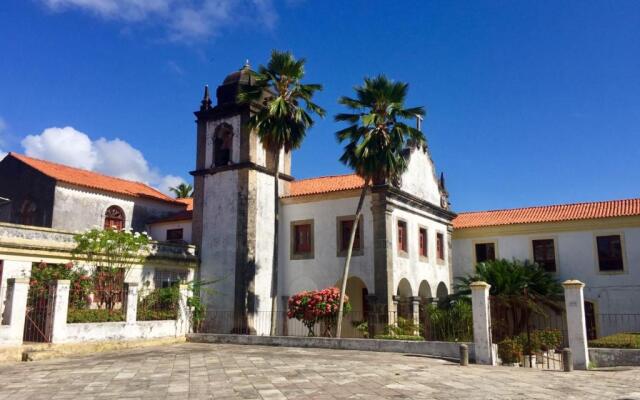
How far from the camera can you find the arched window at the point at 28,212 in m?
25.5

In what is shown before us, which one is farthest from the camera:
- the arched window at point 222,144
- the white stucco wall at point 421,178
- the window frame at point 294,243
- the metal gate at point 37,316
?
the white stucco wall at point 421,178

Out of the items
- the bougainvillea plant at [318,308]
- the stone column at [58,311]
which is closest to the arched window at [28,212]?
the stone column at [58,311]

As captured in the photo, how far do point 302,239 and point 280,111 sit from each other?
6.33 m

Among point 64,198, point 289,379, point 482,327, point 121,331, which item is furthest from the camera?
point 64,198

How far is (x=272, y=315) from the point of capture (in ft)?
76.6

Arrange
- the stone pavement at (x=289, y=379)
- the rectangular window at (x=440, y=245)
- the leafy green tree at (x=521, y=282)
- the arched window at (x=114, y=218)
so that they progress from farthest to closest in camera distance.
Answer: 1. the rectangular window at (x=440, y=245)
2. the arched window at (x=114, y=218)
3. the leafy green tree at (x=521, y=282)
4. the stone pavement at (x=289, y=379)

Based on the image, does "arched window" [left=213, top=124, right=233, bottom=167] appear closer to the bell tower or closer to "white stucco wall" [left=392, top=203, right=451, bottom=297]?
the bell tower

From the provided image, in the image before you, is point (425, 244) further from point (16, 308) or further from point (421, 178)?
point (16, 308)

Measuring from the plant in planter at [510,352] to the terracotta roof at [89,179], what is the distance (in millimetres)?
19294

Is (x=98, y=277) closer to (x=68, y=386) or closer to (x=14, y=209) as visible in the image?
(x=14, y=209)

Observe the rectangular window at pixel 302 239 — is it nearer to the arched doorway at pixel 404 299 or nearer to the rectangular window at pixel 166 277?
the arched doorway at pixel 404 299

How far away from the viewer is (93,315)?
19031 millimetres

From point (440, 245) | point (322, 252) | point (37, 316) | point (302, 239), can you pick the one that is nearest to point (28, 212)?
point (37, 316)

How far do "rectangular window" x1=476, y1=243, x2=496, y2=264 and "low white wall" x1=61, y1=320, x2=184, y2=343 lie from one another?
17.2m
